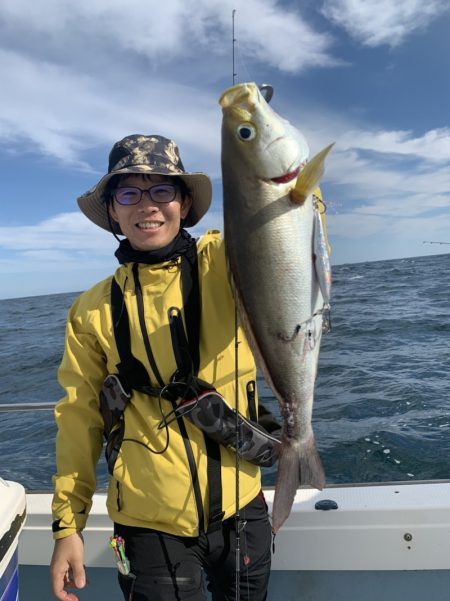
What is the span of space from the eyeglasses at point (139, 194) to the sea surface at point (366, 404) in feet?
11.6

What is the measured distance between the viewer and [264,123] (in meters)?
1.52

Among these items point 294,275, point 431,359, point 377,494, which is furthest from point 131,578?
point 431,359

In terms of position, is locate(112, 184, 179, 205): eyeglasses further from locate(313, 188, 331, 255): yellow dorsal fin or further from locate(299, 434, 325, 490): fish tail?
locate(299, 434, 325, 490): fish tail

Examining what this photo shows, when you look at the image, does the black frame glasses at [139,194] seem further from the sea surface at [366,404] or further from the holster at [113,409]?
the sea surface at [366,404]

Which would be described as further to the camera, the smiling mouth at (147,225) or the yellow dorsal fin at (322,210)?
the smiling mouth at (147,225)

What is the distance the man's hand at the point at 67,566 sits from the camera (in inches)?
78.3

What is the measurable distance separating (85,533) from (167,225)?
6.45 feet

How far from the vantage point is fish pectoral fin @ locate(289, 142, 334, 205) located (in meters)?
1.42

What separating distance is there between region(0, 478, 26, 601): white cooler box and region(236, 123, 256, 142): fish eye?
5.71 ft

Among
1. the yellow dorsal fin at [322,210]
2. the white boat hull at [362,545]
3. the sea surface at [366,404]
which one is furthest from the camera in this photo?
the sea surface at [366,404]

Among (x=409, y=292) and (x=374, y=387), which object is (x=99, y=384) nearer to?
(x=374, y=387)

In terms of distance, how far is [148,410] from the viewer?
1966 millimetres

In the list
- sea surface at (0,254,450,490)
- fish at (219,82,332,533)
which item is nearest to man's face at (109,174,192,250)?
fish at (219,82,332,533)

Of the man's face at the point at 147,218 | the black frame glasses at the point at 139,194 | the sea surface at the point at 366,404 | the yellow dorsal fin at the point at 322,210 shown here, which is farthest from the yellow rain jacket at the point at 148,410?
the sea surface at the point at 366,404
